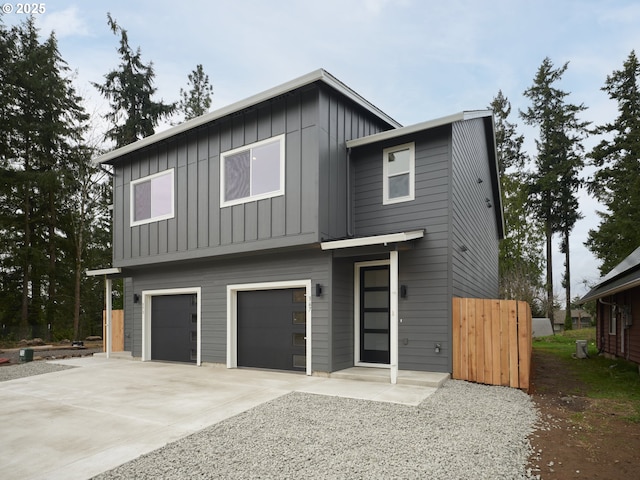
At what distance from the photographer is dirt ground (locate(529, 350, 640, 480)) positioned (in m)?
3.84

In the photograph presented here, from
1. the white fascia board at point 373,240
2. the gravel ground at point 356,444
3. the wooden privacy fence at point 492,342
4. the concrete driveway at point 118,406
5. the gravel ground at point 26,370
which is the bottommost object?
the gravel ground at point 26,370

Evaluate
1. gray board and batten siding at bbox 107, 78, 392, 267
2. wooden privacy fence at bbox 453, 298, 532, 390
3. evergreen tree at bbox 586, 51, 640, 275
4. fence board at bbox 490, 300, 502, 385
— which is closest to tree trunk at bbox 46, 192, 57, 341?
gray board and batten siding at bbox 107, 78, 392, 267

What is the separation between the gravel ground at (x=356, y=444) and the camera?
3.80 meters

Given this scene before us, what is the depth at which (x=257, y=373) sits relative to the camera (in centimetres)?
892

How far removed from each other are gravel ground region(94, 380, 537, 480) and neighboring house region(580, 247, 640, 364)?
4.43 metres

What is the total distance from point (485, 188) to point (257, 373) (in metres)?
8.61

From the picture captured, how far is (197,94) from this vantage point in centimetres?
2619

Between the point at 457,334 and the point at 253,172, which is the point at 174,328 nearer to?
the point at 253,172

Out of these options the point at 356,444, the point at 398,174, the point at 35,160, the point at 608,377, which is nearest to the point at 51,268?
the point at 35,160

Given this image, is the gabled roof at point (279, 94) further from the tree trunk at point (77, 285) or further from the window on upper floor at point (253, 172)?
the tree trunk at point (77, 285)

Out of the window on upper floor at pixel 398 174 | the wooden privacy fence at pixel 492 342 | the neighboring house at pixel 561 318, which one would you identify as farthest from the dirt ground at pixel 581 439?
the neighboring house at pixel 561 318

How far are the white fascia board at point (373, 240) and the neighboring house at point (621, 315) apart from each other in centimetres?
380

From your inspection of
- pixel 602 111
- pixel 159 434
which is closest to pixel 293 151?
pixel 159 434

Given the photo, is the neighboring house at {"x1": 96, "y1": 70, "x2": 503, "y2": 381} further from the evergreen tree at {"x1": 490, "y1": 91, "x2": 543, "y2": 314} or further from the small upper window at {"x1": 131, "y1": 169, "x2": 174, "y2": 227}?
the evergreen tree at {"x1": 490, "y1": 91, "x2": 543, "y2": 314}
